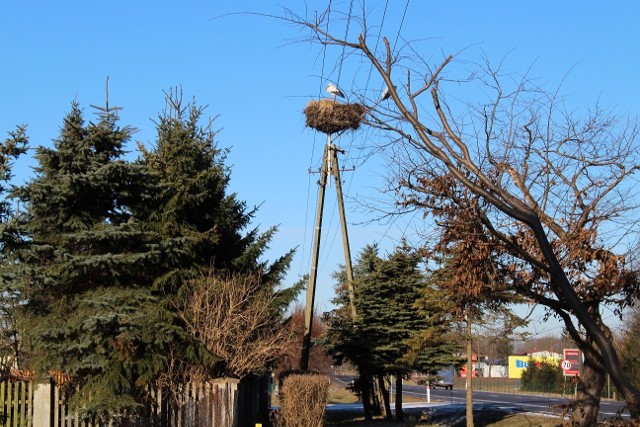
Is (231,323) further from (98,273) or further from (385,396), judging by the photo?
(385,396)

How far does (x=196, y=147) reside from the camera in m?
18.8

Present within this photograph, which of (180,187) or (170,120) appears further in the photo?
(170,120)

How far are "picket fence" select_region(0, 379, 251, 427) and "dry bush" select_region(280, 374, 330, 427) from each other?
1.80 meters

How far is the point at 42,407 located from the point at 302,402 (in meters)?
5.94

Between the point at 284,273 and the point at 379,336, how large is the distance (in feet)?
34.7

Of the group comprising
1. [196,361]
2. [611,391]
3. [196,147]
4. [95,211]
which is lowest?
[611,391]

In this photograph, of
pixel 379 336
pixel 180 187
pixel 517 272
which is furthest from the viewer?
pixel 379 336

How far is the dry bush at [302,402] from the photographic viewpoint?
1723 centimetres

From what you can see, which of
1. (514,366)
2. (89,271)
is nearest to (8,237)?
(89,271)

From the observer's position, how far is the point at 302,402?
17359 mm

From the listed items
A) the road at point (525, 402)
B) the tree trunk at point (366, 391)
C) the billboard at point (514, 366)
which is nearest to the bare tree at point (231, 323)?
the road at point (525, 402)

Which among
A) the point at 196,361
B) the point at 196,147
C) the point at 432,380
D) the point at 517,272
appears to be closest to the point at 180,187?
the point at 196,147

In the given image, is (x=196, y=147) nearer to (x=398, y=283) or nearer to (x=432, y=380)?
(x=398, y=283)

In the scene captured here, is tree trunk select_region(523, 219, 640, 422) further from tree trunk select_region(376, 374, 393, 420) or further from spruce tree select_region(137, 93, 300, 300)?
tree trunk select_region(376, 374, 393, 420)
